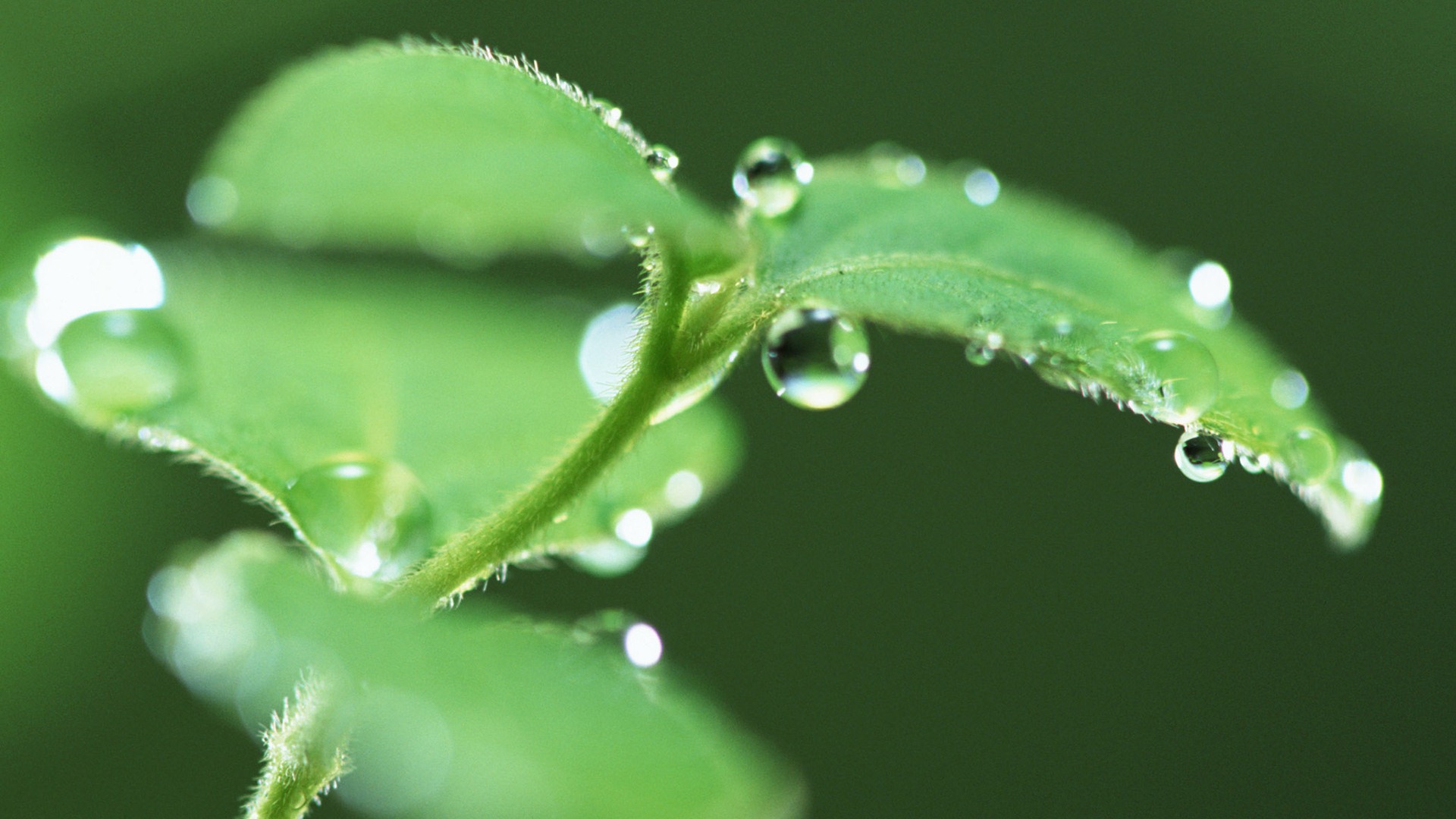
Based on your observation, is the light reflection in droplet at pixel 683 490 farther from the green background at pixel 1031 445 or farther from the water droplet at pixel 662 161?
the green background at pixel 1031 445

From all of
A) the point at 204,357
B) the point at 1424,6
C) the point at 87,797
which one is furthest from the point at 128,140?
the point at 1424,6

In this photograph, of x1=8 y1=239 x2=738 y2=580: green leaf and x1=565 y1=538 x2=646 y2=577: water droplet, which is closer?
x1=8 y1=239 x2=738 y2=580: green leaf

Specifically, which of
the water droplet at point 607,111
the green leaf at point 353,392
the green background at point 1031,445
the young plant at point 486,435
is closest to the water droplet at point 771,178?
the young plant at point 486,435

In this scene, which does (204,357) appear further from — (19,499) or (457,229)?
(19,499)

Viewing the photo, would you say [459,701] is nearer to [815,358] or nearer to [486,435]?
[815,358]

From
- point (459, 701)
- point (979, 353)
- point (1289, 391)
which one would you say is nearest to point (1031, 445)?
point (1289, 391)

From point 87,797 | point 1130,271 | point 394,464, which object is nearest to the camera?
point 1130,271

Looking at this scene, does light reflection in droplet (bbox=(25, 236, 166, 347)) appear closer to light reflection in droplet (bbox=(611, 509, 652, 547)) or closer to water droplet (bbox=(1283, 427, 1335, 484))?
light reflection in droplet (bbox=(611, 509, 652, 547))

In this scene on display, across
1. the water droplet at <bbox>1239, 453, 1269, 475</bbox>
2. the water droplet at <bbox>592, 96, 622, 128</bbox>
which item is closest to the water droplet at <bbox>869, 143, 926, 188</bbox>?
the water droplet at <bbox>592, 96, 622, 128</bbox>
